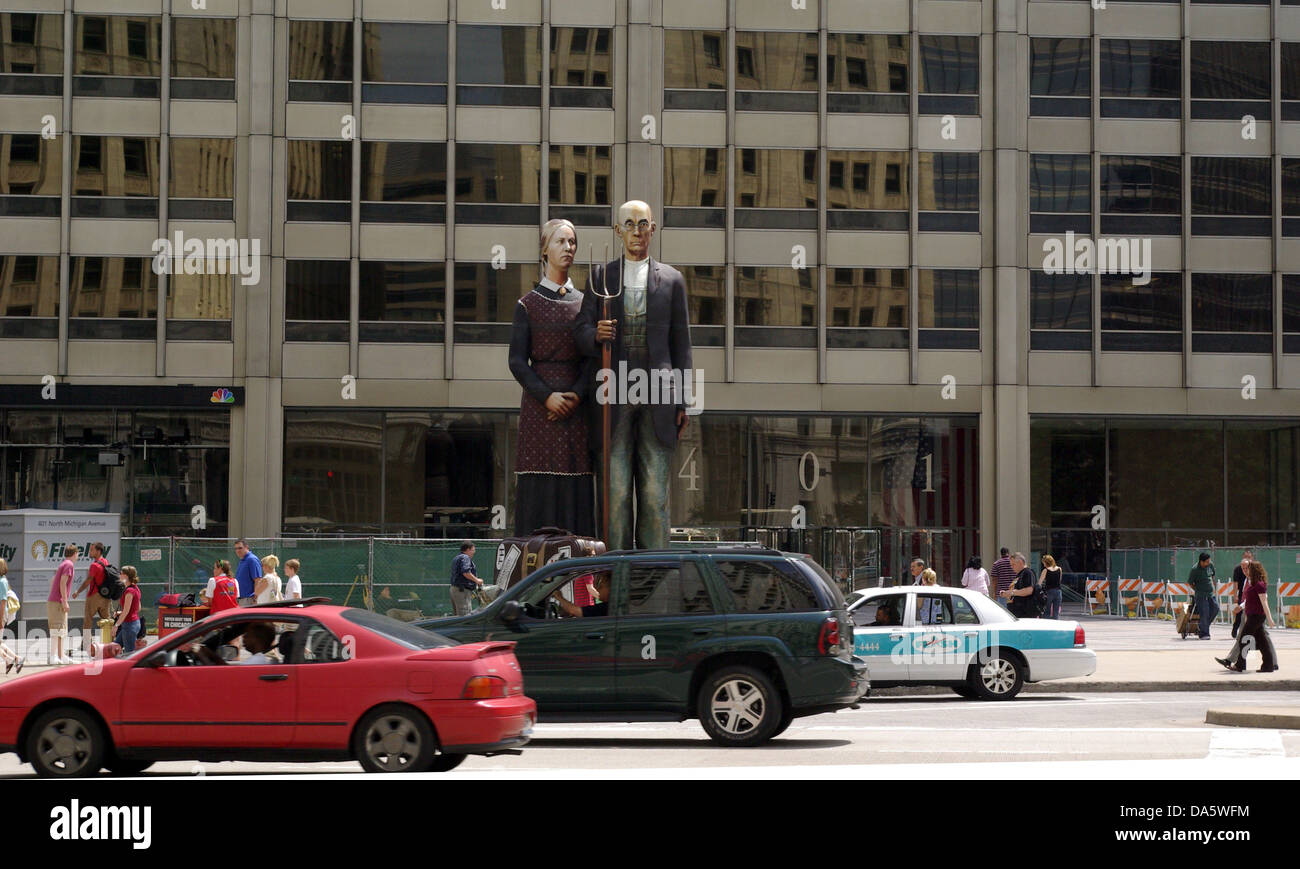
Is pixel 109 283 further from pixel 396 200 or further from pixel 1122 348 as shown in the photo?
pixel 1122 348

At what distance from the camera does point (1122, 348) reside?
4241 centimetres

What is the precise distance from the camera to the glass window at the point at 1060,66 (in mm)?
42688

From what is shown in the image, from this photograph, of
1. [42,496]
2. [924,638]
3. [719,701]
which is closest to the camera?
[719,701]

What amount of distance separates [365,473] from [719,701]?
28695 millimetres

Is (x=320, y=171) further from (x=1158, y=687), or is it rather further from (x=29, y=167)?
(x=1158, y=687)

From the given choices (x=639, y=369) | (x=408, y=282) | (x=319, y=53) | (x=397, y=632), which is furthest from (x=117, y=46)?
(x=397, y=632)

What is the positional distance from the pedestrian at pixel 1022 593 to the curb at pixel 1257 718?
10666mm

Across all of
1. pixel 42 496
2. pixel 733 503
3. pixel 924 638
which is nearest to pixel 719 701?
pixel 924 638

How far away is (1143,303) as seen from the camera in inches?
1677

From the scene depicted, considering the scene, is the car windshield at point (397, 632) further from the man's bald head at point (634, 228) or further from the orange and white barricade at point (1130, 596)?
the orange and white barricade at point (1130, 596)

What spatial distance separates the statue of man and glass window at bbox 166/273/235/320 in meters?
24.0

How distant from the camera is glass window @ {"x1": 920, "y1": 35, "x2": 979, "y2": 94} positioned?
42.3 meters

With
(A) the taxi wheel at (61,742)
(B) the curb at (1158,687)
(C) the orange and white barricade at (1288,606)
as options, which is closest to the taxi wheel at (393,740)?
(A) the taxi wheel at (61,742)

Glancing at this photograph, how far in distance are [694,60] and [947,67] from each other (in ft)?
22.3
